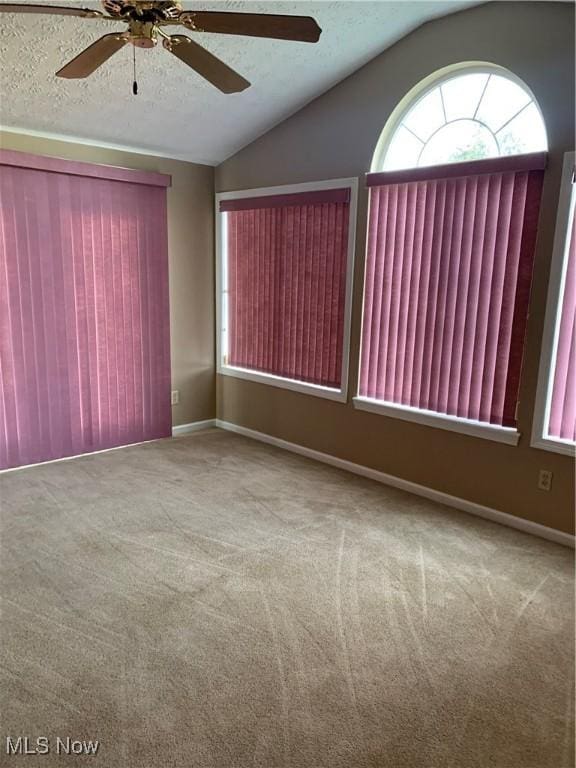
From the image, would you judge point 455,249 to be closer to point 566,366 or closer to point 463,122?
point 463,122

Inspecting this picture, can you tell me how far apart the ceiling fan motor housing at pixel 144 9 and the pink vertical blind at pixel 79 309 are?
2.15 meters

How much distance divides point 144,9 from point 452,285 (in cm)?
216

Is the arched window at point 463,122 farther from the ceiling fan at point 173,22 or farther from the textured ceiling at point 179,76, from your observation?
the ceiling fan at point 173,22

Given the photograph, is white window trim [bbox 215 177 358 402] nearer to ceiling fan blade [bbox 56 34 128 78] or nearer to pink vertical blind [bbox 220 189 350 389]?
pink vertical blind [bbox 220 189 350 389]

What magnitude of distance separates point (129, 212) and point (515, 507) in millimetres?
3410

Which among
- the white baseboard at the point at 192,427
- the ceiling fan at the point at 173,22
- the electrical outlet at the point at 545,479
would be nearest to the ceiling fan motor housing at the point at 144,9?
the ceiling fan at the point at 173,22

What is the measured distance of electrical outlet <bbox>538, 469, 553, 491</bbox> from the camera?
290 cm

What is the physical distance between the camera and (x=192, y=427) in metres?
4.85

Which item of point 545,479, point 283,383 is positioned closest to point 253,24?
point 545,479

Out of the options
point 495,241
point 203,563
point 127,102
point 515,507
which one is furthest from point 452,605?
point 127,102

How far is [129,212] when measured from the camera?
4086 millimetres

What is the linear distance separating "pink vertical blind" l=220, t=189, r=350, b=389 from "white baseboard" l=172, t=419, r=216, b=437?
2.12 feet

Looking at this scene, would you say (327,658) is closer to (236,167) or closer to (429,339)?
(429,339)

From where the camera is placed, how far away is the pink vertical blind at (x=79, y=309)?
362 cm
